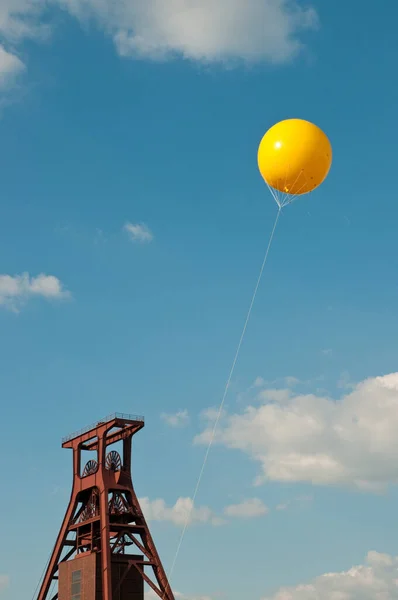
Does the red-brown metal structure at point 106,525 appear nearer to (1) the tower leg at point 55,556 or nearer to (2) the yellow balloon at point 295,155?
(1) the tower leg at point 55,556

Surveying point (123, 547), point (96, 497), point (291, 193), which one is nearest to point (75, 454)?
point (96, 497)

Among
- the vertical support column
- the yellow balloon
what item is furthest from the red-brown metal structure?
the yellow balloon

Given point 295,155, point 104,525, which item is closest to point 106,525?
point 104,525

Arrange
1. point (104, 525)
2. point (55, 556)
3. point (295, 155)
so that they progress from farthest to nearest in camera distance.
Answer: point (55, 556) → point (104, 525) → point (295, 155)

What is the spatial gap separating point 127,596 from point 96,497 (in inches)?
284

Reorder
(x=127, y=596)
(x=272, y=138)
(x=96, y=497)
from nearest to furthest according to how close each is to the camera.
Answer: (x=272, y=138) < (x=127, y=596) < (x=96, y=497)

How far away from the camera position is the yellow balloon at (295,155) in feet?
95.4

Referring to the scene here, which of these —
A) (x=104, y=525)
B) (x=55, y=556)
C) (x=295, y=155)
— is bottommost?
(x=295, y=155)

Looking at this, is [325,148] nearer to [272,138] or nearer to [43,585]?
[272,138]

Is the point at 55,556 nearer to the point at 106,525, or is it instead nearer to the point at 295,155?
the point at 106,525

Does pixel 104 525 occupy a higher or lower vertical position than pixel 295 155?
higher

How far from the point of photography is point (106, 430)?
6184 centimetres

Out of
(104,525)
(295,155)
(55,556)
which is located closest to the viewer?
(295,155)

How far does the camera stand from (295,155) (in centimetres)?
2909
